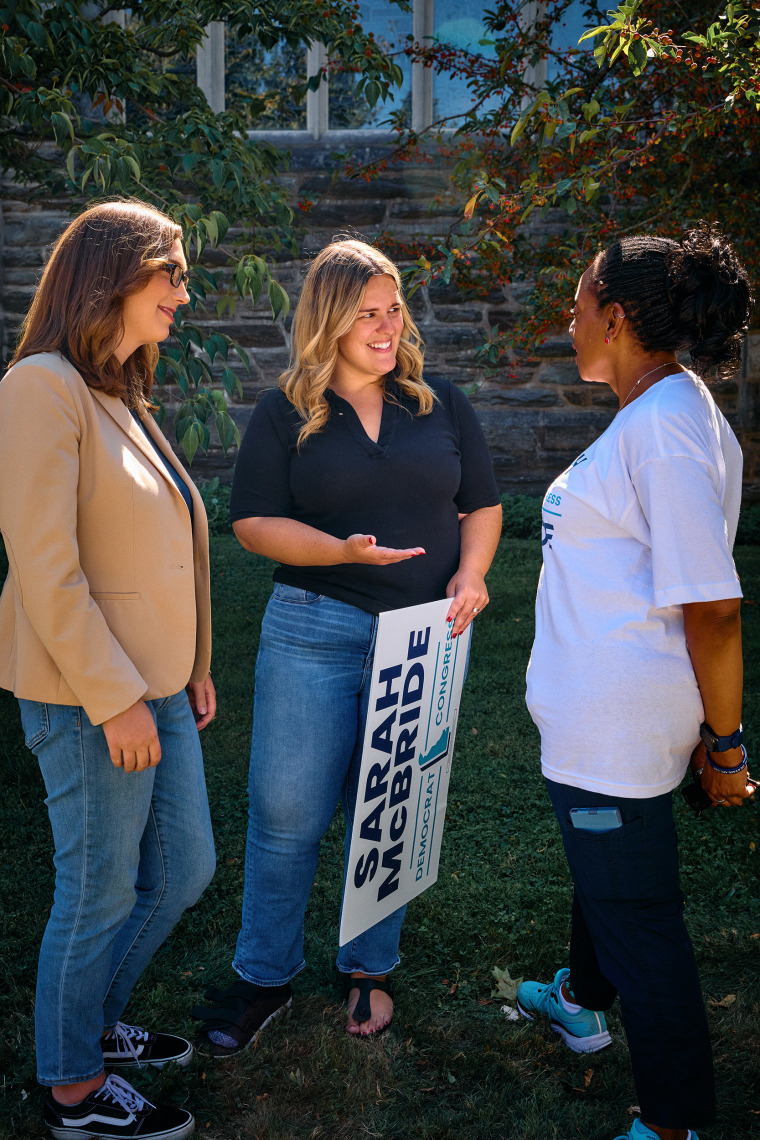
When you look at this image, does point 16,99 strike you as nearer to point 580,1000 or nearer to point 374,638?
point 374,638

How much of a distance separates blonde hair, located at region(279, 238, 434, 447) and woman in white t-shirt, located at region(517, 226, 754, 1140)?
657 mm

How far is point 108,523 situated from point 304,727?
720mm

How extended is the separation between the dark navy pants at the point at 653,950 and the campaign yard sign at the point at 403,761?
0.57 meters

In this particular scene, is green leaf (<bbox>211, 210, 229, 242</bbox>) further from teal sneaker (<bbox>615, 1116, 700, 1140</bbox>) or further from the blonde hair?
teal sneaker (<bbox>615, 1116, 700, 1140</bbox>)

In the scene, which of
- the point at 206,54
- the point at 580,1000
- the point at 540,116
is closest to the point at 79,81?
the point at 540,116

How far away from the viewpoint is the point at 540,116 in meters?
3.61

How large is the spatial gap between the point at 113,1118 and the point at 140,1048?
10.3 inches

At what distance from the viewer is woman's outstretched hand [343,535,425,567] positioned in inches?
83.8

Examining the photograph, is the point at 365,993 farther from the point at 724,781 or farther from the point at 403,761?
the point at 724,781

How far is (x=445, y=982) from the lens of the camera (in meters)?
2.71

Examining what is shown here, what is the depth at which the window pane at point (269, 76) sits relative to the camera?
25.7ft

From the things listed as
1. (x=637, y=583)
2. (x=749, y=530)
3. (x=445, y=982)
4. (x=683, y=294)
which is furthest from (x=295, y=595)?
(x=749, y=530)

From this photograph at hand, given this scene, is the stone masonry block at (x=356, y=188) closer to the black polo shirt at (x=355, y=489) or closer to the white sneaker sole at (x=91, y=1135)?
the black polo shirt at (x=355, y=489)

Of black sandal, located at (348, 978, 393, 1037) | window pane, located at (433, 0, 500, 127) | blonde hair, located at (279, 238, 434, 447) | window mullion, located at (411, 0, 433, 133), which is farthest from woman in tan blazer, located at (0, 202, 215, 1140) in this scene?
window mullion, located at (411, 0, 433, 133)
